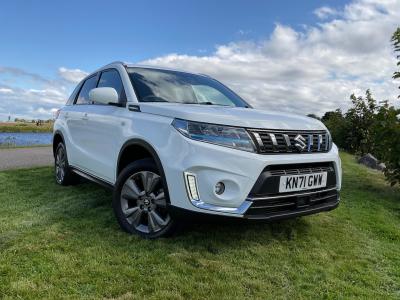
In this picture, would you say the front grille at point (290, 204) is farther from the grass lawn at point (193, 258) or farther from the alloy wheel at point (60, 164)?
the alloy wheel at point (60, 164)

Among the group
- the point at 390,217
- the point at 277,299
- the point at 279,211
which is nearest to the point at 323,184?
the point at 279,211

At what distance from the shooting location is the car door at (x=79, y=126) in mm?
5418

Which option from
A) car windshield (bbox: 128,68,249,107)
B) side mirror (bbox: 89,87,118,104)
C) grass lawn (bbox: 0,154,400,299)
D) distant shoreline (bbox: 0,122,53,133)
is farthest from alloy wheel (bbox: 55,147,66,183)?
distant shoreline (bbox: 0,122,53,133)

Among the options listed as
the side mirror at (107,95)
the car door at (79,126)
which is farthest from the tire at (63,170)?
the side mirror at (107,95)

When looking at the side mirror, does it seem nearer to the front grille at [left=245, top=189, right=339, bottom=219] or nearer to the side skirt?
the side skirt

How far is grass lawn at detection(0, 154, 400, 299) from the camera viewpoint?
2.93 metres

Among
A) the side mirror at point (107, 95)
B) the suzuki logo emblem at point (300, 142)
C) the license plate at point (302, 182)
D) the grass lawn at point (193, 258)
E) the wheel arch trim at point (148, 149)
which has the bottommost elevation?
the grass lawn at point (193, 258)

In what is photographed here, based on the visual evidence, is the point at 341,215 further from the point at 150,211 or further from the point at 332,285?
the point at 150,211

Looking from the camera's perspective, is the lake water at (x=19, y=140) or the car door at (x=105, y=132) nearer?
the car door at (x=105, y=132)

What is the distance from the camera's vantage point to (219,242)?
387 cm

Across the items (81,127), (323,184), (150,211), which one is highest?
(81,127)

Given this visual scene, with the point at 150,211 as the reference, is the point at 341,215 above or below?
below

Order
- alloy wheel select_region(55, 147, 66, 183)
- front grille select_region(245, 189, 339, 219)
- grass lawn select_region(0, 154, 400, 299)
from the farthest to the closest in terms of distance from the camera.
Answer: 1. alloy wheel select_region(55, 147, 66, 183)
2. front grille select_region(245, 189, 339, 219)
3. grass lawn select_region(0, 154, 400, 299)

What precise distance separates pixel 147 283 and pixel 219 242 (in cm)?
105
